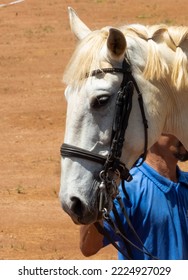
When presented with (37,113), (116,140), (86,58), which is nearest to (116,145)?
(116,140)

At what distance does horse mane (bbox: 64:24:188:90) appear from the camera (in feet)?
13.5

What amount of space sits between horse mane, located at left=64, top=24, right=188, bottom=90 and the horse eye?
0.50ft

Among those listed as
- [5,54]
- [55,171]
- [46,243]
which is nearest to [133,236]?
[46,243]

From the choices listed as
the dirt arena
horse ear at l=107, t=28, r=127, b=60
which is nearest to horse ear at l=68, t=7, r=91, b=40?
the dirt arena

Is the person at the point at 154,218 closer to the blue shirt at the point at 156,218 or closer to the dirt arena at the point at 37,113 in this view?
the blue shirt at the point at 156,218

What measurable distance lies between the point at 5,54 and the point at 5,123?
26.3ft

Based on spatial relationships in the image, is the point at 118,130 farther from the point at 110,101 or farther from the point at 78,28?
the point at 78,28

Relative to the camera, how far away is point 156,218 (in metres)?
4.70

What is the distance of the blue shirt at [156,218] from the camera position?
4.70 metres

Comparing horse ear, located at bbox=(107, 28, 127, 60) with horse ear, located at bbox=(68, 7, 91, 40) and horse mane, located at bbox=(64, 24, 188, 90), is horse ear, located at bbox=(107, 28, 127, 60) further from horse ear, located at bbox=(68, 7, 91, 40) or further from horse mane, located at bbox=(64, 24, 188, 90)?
horse ear, located at bbox=(68, 7, 91, 40)

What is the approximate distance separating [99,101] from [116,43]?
32 cm

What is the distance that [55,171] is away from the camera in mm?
12305

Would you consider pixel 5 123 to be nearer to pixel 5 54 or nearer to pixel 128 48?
pixel 5 54
